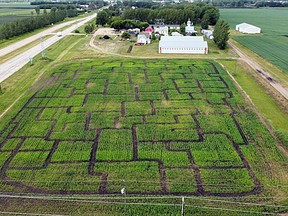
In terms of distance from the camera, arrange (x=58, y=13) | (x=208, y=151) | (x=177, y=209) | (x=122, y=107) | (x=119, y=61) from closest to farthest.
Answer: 1. (x=177, y=209)
2. (x=208, y=151)
3. (x=122, y=107)
4. (x=119, y=61)
5. (x=58, y=13)

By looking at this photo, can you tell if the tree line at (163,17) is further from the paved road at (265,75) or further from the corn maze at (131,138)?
the corn maze at (131,138)

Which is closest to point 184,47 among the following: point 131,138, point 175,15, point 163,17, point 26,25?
point 131,138

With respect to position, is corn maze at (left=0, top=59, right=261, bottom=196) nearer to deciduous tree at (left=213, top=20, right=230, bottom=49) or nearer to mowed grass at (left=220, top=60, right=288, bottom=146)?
mowed grass at (left=220, top=60, right=288, bottom=146)

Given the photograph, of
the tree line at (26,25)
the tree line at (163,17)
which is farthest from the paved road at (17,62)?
the tree line at (163,17)

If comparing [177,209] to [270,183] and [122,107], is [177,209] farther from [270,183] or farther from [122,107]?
[122,107]

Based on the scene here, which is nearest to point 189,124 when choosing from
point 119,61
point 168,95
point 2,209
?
point 168,95

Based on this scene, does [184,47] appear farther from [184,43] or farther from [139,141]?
[139,141]
